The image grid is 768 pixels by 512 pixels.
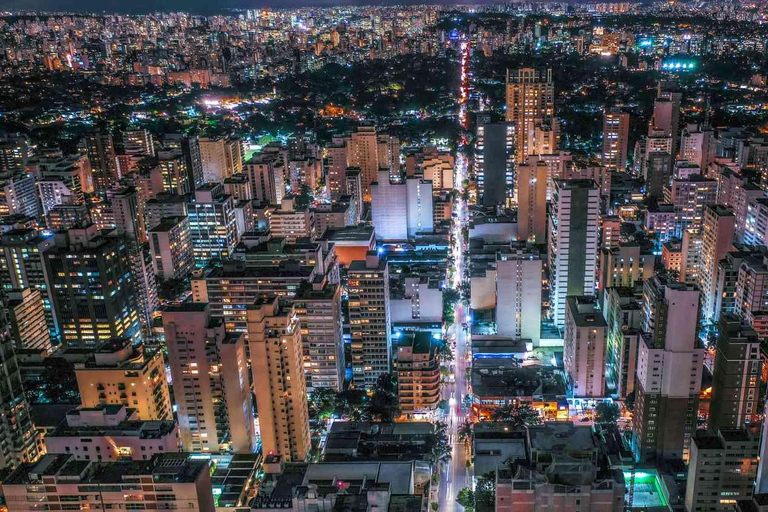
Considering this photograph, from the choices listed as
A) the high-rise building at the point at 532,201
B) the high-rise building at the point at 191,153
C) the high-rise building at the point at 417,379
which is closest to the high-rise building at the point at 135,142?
the high-rise building at the point at 191,153

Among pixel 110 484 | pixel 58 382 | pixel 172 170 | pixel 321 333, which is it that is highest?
pixel 172 170

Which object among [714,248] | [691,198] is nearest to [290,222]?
A: [714,248]

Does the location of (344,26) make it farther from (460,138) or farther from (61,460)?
(61,460)

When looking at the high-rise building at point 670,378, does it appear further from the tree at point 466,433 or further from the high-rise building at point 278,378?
the high-rise building at point 278,378

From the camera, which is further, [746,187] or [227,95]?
[227,95]

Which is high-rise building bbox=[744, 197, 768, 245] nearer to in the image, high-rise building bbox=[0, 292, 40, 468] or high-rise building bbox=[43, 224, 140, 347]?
high-rise building bbox=[43, 224, 140, 347]

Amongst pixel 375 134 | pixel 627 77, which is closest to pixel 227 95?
pixel 375 134

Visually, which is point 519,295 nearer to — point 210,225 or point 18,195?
point 210,225
